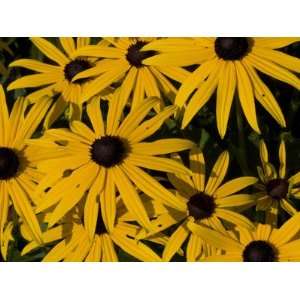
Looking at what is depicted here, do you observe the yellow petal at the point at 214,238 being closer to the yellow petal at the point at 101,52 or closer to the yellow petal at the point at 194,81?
the yellow petal at the point at 194,81

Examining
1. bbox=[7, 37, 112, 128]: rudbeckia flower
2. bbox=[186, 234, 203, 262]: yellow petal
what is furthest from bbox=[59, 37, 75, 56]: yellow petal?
bbox=[186, 234, 203, 262]: yellow petal

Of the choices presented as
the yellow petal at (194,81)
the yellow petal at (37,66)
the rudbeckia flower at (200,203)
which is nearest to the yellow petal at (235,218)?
the rudbeckia flower at (200,203)

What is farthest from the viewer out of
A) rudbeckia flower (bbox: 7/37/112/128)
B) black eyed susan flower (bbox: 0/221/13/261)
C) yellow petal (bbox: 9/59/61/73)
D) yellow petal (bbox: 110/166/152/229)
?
yellow petal (bbox: 9/59/61/73)

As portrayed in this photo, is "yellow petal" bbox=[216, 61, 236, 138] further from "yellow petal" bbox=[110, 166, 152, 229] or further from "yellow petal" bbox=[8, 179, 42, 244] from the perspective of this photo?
"yellow petal" bbox=[8, 179, 42, 244]

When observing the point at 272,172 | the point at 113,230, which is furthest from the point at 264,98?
the point at 113,230

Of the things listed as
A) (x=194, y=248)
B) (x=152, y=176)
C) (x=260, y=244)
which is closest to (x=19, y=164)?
(x=152, y=176)
